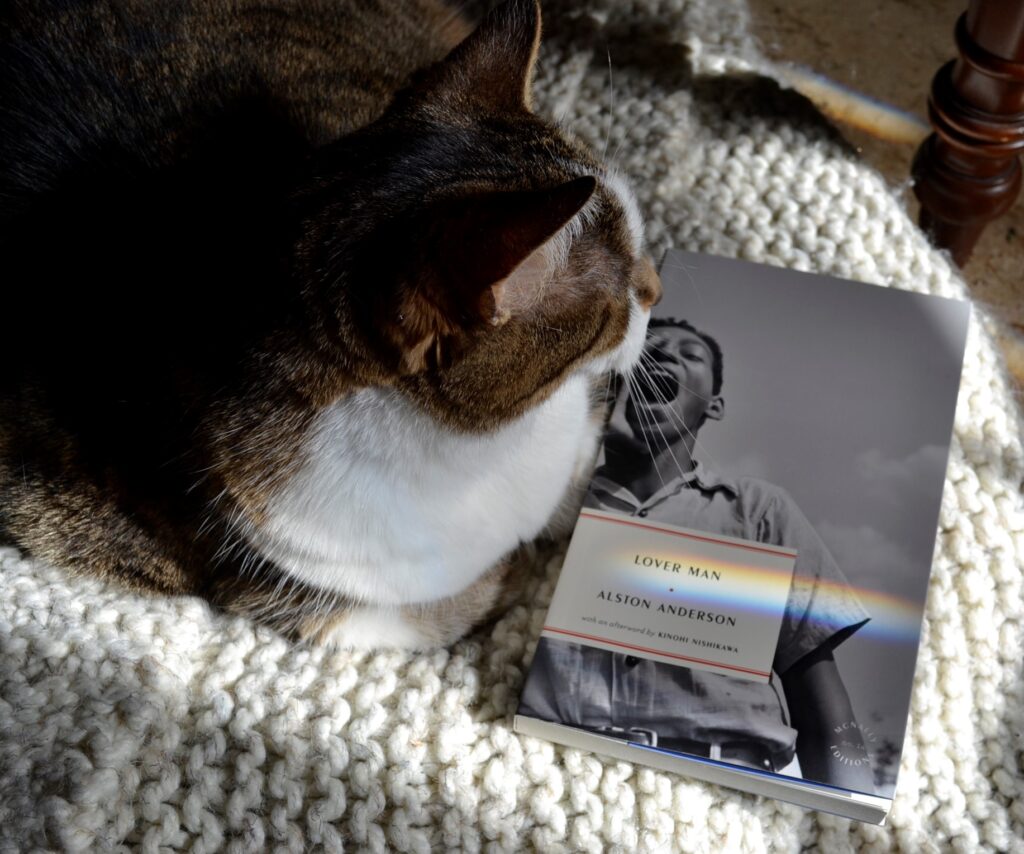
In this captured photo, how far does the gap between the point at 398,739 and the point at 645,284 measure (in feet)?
1.39

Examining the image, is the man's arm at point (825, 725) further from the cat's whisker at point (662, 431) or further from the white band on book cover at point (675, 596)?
the cat's whisker at point (662, 431)

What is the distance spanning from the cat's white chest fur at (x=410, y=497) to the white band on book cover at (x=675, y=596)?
69 mm

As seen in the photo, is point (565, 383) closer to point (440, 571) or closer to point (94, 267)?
point (440, 571)

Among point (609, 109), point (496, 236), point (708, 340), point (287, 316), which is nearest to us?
point (496, 236)

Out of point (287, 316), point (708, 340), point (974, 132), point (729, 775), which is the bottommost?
point (729, 775)

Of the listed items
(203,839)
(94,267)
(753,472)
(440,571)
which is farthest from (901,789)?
(94,267)

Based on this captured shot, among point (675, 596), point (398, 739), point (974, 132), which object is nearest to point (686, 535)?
point (675, 596)

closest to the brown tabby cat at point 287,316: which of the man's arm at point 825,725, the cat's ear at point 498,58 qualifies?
the cat's ear at point 498,58

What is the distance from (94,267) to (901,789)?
81 cm

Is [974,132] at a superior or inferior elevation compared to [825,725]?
superior

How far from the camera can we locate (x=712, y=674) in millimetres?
953

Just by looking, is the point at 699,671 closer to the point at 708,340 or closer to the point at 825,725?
the point at 825,725

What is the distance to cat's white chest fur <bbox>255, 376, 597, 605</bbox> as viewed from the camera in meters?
0.83

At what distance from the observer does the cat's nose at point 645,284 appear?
0.89 metres
